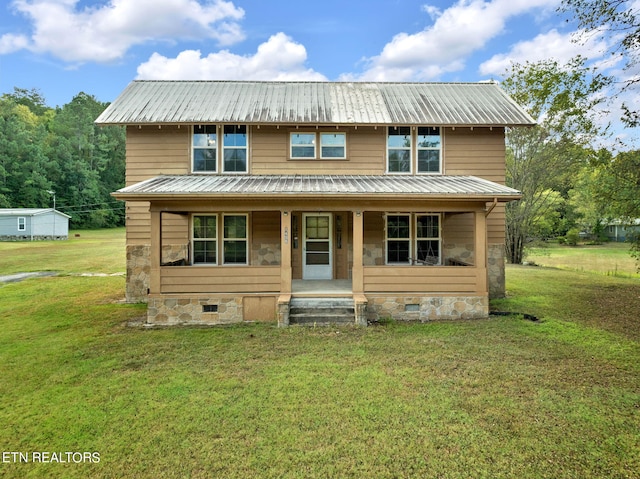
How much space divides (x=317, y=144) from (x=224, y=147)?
271 centimetres

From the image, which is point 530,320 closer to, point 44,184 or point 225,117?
point 225,117

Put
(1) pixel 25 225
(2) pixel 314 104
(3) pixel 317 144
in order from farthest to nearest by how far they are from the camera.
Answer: (1) pixel 25 225, (2) pixel 314 104, (3) pixel 317 144

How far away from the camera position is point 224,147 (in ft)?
32.2

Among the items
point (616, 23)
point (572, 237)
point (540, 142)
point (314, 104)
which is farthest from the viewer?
point (572, 237)

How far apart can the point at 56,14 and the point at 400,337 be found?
24.5m

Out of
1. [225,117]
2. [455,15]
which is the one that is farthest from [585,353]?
[455,15]

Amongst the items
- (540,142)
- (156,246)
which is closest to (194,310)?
(156,246)

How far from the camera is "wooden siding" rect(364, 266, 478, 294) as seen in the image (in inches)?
318

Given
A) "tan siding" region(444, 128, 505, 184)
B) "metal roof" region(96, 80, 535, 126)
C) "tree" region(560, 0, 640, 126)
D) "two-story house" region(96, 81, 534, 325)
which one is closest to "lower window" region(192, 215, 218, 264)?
"two-story house" region(96, 81, 534, 325)

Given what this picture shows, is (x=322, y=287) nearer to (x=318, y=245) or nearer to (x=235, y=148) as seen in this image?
(x=318, y=245)

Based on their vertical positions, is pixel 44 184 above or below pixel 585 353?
above

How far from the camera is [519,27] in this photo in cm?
2166

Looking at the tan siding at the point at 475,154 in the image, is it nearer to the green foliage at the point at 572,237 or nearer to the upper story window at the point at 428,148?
the upper story window at the point at 428,148

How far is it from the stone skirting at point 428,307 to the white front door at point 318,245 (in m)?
2.22
